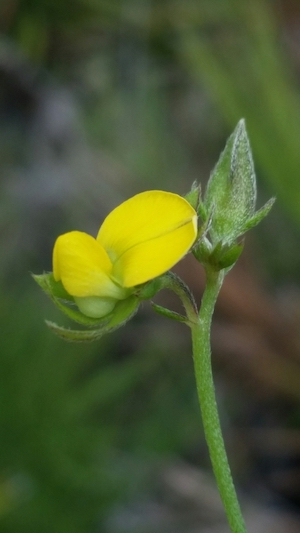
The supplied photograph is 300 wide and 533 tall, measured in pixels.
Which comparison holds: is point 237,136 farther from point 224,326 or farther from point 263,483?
point 263,483

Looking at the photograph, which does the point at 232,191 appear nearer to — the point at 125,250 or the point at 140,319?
the point at 125,250

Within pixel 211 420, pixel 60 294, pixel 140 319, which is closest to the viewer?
pixel 211 420

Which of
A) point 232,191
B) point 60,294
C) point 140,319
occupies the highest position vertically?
point 232,191

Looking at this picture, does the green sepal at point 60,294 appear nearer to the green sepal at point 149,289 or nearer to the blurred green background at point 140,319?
the green sepal at point 149,289

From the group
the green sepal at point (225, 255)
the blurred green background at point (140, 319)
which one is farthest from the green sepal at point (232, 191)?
the blurred green background at point (140, 319)

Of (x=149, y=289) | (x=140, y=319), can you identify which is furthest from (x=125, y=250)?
(x=140, y=319)

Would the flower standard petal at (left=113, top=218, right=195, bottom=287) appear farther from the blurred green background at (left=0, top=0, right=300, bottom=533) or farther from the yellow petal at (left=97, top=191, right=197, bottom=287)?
the blurred green background at (left=0, top=0, right=300, bottom=533)

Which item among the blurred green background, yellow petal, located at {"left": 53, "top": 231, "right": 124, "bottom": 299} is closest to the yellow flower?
yellow petal, located at {"left": 53, "top": 231, "right": 124, "bottom": 299}
